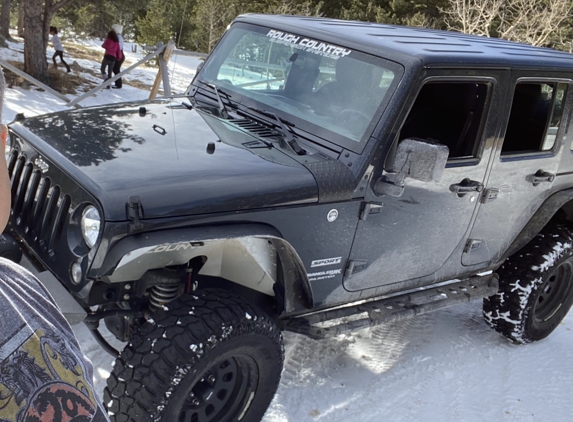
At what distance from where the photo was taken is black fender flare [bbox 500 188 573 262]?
4074mm

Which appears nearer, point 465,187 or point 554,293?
point 465,187

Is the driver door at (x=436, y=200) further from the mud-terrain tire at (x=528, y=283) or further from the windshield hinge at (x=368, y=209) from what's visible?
the mud-terrain tire at (x=528, y=283)

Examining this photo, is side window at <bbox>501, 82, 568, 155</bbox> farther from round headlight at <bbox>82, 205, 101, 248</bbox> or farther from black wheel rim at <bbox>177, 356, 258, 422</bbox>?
round headlight at <bbox>82, 205, 101, 248</bbox>

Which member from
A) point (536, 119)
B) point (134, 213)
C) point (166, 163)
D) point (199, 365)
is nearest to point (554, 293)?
point (536, 119)

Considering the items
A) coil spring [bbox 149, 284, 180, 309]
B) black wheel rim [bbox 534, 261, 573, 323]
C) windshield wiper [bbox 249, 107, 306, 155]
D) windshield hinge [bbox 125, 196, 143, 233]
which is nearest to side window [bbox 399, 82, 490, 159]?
windshield wiper [bbox 249, 107, 306, 155]

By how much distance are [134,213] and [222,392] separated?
1.03 m

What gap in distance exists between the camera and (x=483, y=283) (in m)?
4.05

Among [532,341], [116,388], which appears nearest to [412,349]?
[532,341]

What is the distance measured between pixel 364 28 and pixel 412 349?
215 centimetres

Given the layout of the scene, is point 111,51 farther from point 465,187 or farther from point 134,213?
point 134,213

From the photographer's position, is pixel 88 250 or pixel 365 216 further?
pixel 365 216

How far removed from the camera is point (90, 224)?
2441 millimetres

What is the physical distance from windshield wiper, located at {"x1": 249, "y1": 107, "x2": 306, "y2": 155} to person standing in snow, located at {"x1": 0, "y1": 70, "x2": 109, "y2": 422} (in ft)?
7.09

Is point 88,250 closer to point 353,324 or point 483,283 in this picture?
point 353,324
